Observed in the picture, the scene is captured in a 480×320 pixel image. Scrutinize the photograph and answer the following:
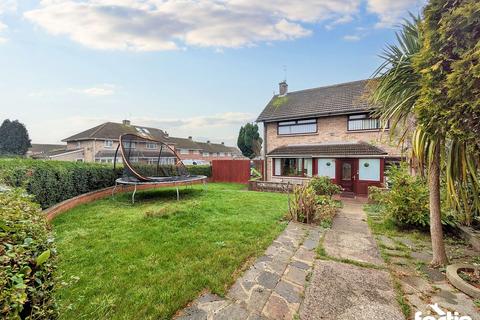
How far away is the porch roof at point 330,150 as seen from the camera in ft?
41.6

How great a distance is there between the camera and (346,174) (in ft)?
43.9

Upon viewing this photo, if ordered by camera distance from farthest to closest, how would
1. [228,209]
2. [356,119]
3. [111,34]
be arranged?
[356,119] → [111,34] → [228,209]

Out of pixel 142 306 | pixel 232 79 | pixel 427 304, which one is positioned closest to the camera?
pixel 142 306

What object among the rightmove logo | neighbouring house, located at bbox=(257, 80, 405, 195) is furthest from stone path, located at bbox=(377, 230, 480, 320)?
neighbouring house, located at bbox=(257, 80, 405, 195)

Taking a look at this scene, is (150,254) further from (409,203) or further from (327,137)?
(327,137)

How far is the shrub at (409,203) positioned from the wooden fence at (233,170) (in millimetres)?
12615

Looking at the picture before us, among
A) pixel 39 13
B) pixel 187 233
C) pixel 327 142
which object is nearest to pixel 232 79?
pixel 327 142

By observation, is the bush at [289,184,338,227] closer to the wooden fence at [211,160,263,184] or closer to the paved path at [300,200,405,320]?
the paved path at [300,200,405,320]

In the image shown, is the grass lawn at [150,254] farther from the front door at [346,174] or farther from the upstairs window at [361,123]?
the upstairs window at [361,123]

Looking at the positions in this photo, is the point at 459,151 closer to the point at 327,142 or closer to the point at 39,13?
the point at 39,13

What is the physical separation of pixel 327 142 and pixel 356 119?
2130mm

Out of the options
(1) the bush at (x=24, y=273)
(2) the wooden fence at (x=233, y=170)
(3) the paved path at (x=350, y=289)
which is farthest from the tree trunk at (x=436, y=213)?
(2) the wooden fence at (x=233, y=170)

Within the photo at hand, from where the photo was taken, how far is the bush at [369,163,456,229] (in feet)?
17.9

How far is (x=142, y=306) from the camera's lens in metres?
2.54
